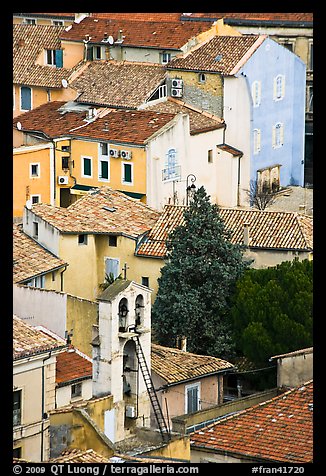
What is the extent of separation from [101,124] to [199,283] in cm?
781

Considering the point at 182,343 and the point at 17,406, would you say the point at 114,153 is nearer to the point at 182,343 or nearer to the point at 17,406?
the point at 182,343

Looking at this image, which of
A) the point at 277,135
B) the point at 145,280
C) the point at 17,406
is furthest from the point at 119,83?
the point at 17,406

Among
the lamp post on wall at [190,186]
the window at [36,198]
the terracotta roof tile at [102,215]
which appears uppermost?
the lamp post on wall at [190,186]

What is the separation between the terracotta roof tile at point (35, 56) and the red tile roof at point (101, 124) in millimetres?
1053

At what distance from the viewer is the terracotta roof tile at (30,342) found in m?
20.7

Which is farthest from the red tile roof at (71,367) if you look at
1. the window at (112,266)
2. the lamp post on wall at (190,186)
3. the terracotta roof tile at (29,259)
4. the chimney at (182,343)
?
the lamp post on wall at (190,186)

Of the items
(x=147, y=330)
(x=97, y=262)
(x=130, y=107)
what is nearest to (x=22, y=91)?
(x=130, y=107)

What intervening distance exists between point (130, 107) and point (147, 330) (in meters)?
13.8

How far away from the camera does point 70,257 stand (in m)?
26.8

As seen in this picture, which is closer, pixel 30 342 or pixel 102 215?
pixel 30 342

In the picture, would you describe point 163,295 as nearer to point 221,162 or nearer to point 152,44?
point 221,162

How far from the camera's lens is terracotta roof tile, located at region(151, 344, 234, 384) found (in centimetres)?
2273

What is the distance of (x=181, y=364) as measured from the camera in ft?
76.2

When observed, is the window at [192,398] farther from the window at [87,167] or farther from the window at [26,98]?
the window at [26,98]
